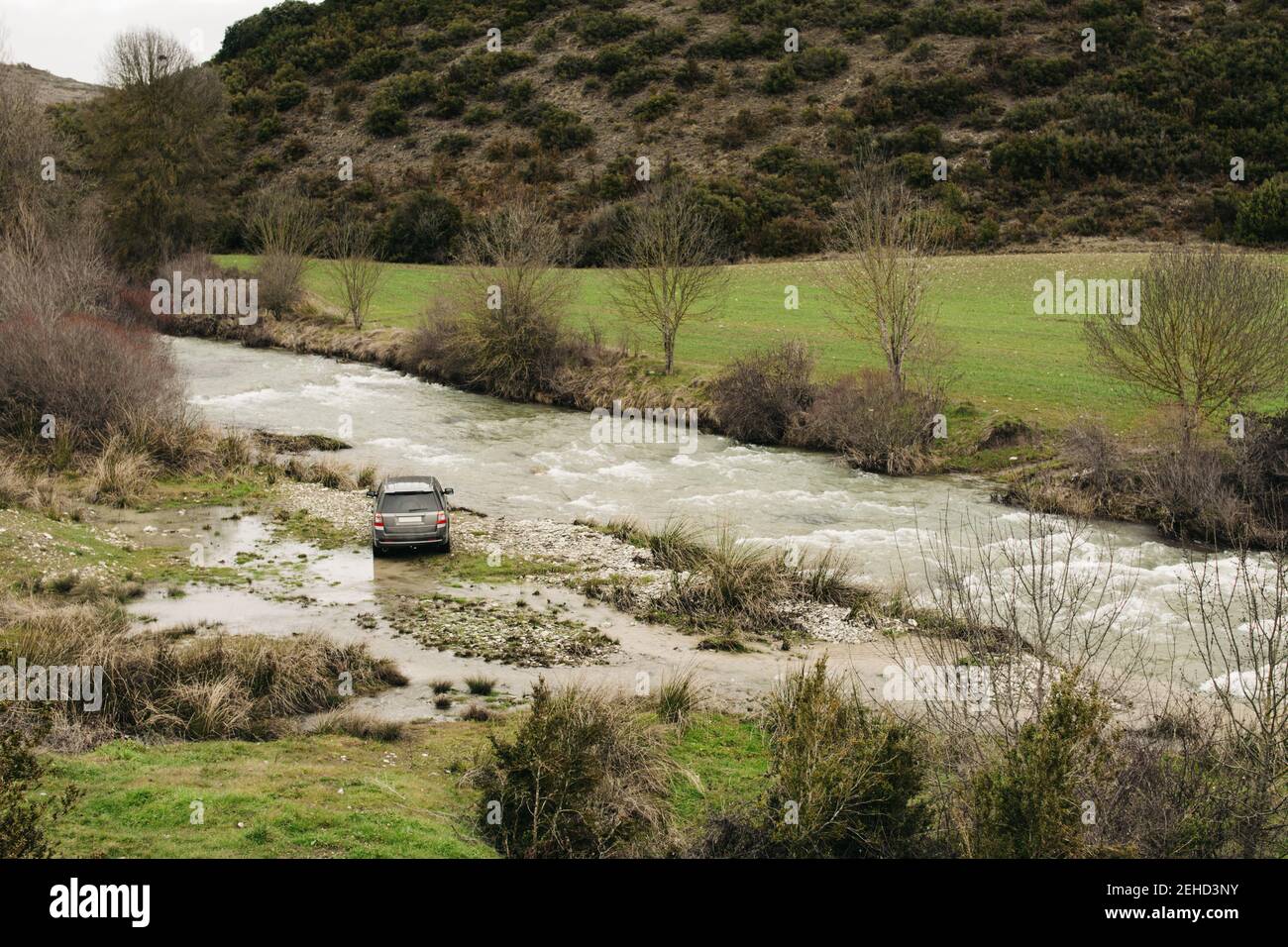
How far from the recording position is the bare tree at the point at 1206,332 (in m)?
29.6

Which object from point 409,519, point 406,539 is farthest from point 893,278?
point 406,539

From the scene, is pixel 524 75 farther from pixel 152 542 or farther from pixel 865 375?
pixel 152 542

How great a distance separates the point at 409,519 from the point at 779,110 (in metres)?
64.0

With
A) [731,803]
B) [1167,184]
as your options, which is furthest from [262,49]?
[731,803]

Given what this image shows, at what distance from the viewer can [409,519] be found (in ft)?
85.9

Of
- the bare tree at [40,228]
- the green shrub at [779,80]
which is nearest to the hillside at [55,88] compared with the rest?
the bare tree at [40,228]

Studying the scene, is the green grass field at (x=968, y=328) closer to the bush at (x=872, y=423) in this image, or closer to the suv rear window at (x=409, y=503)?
the bush at (x=872, y=423)

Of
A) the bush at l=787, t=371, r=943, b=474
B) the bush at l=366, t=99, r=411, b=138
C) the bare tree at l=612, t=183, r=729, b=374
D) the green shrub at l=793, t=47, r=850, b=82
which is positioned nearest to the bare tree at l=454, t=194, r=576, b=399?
the bare tree at l=612, t=183, r=729, b=374

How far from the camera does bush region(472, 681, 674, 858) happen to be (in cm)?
1258

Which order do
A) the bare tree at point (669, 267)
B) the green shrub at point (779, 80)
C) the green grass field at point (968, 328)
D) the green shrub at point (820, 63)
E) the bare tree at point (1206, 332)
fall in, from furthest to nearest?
the green shrub at point (820, 63) → the green shrub at point (779, 80) → the bare tree at point (669, 267) → the green grass field at point (968, 328) → the bare tree at point (1206, 332)

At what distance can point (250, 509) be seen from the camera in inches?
1200

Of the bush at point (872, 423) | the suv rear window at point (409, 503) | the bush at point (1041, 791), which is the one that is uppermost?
the bush at point (872, 423)

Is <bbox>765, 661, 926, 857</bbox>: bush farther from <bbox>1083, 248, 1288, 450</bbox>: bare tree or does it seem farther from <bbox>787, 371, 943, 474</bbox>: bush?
<bbox>787, 371, 943, 474</bbox>: bush

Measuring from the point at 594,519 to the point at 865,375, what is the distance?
13.0m
